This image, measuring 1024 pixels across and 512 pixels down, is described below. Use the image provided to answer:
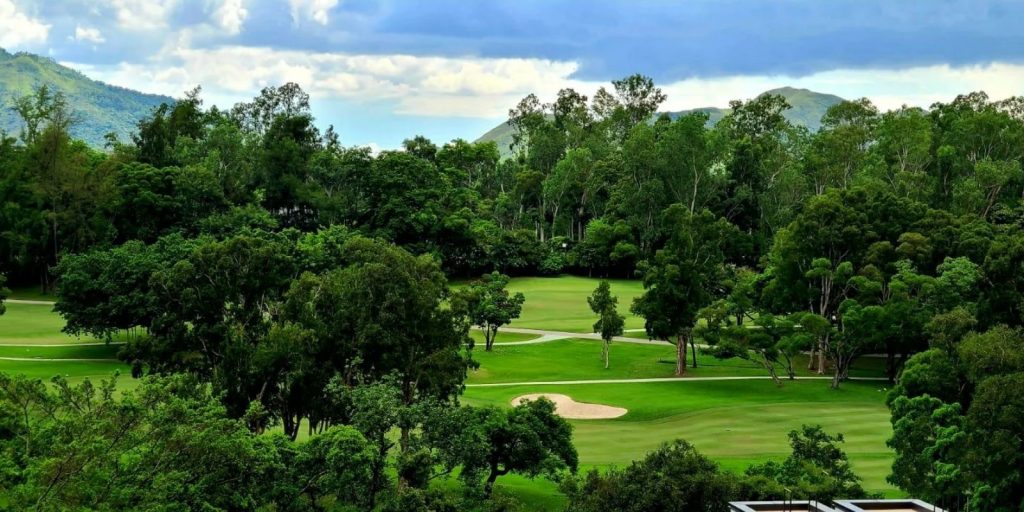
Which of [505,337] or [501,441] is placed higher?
[501,441]

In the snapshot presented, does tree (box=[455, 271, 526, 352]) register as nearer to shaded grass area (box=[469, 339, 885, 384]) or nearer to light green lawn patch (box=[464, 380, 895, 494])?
shaded grass area (box=[469, 339, 885, 384])

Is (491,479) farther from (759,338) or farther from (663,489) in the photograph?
(759,338)

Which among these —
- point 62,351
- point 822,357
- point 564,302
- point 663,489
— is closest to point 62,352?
point 62,351

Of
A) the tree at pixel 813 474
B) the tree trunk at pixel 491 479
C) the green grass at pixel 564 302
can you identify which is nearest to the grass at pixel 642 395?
the green grass at pixel 564 302

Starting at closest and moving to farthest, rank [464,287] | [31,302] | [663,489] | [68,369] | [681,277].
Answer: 1. [663,489]
2. [68,369]
3. [681,277]
4. [464,287]
5. [31,302]

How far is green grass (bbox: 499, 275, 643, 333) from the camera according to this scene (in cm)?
9294

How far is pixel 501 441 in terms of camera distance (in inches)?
1464

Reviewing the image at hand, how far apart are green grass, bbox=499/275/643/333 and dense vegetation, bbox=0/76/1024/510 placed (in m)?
3.90

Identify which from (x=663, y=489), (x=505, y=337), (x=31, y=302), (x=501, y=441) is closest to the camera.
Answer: (x=663, y=489)

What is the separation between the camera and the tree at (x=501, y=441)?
116 ft

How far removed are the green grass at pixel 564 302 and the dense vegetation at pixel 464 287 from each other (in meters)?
3.90

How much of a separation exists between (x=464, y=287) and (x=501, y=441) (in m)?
50.4

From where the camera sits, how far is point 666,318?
235ft

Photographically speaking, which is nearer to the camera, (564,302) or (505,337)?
(505,337)
